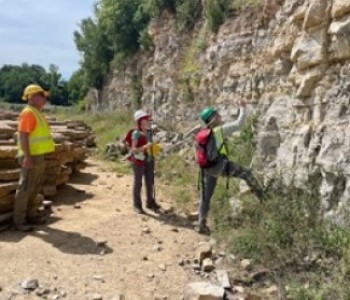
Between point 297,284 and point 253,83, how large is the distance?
5661mm

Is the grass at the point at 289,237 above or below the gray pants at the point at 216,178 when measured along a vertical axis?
below

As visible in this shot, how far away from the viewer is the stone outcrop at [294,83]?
19.0 ft

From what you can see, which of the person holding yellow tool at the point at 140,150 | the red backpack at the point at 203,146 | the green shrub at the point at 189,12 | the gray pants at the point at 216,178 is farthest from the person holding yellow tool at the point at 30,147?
the green shrub at the point at 189,12

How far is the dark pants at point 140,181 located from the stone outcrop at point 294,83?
5.41 feet

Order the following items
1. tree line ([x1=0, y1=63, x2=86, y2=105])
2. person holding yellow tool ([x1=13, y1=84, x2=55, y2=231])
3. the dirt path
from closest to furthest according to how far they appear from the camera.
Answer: the dirt path → person holding yellow tool ([x1=13, y1=84, x2=55, y2=231]) → tree line ([x1=0, y1=63, x2=86, y2=105])

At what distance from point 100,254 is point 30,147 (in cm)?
168

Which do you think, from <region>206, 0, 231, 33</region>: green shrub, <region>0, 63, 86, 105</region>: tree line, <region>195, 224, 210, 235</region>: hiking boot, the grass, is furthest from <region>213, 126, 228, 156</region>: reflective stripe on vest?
<region>0, 63, 86, 105</region>: tree line

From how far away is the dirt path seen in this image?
4996mm

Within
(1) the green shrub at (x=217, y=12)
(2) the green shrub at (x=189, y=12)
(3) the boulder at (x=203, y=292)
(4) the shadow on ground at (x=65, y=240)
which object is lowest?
(3) the boulder at (x=203, y=292)

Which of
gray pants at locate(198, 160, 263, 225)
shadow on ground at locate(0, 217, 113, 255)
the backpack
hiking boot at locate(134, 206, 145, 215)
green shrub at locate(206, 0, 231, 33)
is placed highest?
green shrub at locate(206, 0, 231, 33)

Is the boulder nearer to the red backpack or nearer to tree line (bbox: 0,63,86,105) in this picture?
the red backpack

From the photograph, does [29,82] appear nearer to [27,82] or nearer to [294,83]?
[27,82]

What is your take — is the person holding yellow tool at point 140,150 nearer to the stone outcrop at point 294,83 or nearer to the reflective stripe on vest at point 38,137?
the reflective stripe on vest at point 38,137

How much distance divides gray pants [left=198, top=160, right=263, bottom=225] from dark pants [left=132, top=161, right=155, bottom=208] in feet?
3.80
